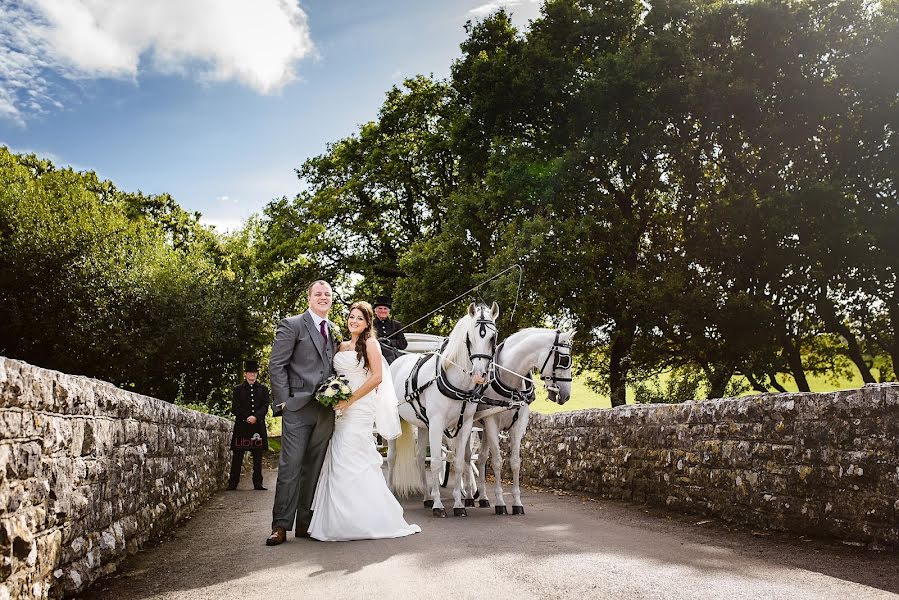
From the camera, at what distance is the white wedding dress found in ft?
25.1

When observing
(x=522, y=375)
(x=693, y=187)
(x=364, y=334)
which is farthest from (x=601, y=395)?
(x=364, y=334)

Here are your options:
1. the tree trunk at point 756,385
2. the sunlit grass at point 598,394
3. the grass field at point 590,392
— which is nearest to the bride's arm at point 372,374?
the sunlit grass at point 598,394

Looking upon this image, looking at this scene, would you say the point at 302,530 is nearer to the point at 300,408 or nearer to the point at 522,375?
the point at 300,408

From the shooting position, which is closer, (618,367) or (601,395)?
(618,367)

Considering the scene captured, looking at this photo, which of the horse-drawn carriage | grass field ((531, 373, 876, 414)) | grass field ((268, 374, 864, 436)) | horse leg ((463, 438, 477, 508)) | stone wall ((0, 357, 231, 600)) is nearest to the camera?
stone wall ((0, 357, 231, 600))

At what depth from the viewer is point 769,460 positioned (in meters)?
8.31

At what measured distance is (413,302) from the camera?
26.0 m

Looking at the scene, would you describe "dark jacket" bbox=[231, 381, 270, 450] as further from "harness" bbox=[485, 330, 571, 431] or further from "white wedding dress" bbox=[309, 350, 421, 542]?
"white wedding dress" bbox=[309, 350, 421, 542]

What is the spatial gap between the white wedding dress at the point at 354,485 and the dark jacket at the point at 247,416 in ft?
23.7

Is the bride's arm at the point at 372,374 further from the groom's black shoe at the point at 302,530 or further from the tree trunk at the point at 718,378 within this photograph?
the tree trunk at the point at 718,378

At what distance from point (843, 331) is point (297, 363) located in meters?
20.0

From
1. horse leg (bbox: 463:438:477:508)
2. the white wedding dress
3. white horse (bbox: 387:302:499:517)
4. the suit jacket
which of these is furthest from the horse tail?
the suit jacket

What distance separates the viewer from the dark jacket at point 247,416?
15031mm

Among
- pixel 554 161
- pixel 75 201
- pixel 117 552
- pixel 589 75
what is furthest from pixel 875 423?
pixel 75 201
